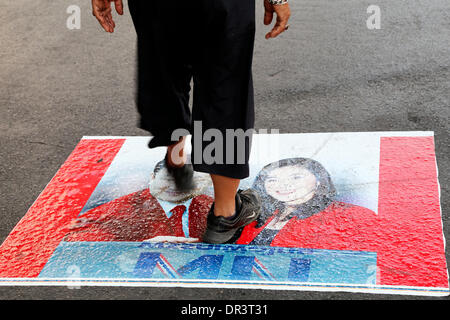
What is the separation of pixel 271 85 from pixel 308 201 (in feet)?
4.21

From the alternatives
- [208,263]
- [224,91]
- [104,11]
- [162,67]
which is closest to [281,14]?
[224,91]

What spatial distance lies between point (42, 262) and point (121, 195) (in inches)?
20.5

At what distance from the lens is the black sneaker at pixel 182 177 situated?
2.81 metres

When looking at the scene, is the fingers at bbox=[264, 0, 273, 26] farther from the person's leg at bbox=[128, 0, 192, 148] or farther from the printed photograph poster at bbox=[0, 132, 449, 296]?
the printed photograph poster at bbox=[0, 132, 449, 296]

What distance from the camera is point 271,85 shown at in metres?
3.71

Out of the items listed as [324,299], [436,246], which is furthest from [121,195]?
[436,246]

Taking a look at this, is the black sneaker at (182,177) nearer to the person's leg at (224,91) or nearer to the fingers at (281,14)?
the person's leg at (224,91)

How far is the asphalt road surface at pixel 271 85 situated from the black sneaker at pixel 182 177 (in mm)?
618

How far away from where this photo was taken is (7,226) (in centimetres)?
269

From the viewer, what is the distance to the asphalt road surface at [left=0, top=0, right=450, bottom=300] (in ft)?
9.86

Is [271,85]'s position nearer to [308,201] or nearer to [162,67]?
[308,201]
